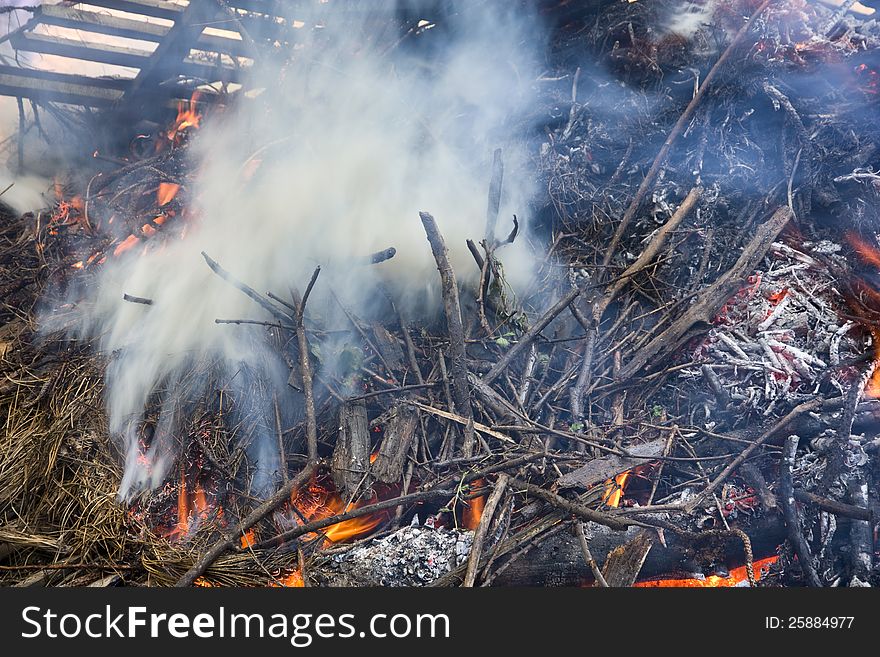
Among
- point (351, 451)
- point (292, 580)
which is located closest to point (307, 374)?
point (351, 451)

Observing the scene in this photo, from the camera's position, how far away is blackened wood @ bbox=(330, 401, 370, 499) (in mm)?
5102

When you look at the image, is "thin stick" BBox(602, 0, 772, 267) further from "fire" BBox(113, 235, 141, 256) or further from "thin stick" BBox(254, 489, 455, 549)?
"fire" BBox(113, 235, 141, 256)

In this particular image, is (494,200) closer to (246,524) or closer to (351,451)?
(351,451)

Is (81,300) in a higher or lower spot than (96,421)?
higher

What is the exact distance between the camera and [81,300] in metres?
6.35

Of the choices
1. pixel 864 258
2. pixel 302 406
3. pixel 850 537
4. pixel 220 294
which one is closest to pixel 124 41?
pixel 220 294

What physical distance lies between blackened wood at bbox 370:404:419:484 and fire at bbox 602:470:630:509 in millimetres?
1560

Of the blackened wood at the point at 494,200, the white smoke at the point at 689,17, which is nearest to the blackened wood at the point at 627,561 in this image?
the blackened wood at the point at 494,200

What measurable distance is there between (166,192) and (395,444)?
4412 mm

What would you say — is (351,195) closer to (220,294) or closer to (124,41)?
(220,294)

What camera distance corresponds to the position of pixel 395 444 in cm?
528

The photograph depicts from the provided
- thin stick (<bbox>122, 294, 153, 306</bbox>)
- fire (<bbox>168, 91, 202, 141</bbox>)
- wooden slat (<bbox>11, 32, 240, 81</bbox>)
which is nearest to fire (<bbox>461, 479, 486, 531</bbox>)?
thin stick (<bbox>122, 294, 153, 306</bbox>)

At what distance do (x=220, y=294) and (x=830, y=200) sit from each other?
19.2ft

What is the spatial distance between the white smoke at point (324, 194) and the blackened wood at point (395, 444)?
91 cm
